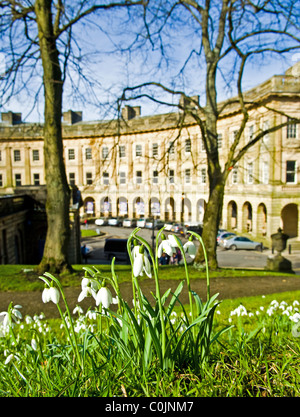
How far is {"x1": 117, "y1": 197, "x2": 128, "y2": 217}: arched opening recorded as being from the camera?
164 feet

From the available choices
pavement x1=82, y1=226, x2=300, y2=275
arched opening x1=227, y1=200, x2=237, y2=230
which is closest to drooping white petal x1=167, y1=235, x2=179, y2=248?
pavement x1=82, y1=226, x2=300, y2=275

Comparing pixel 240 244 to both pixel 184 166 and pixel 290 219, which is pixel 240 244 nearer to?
pixel 290 219

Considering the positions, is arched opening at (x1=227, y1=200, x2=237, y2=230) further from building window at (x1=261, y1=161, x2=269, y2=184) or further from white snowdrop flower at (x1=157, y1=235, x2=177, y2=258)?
white snowdrop flower at (x1=157, y1=235, x2=177, y2=258)

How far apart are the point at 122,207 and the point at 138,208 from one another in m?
3.51

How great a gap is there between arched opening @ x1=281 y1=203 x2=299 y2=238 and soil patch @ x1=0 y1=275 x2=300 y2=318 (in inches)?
909

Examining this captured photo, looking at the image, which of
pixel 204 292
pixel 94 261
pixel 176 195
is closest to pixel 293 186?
pixel 176 195

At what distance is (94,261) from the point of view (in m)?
27.2

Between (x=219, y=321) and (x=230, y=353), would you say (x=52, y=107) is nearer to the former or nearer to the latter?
(x=219, y=321)

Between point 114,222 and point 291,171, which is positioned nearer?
point 291,171

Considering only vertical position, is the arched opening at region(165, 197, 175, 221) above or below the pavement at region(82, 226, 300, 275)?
above

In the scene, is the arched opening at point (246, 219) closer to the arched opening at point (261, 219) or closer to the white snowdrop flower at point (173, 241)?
the arched opening at point (261, 219)

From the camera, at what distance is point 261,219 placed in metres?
33.8

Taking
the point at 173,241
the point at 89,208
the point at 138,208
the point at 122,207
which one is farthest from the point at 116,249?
the point at 122,207
